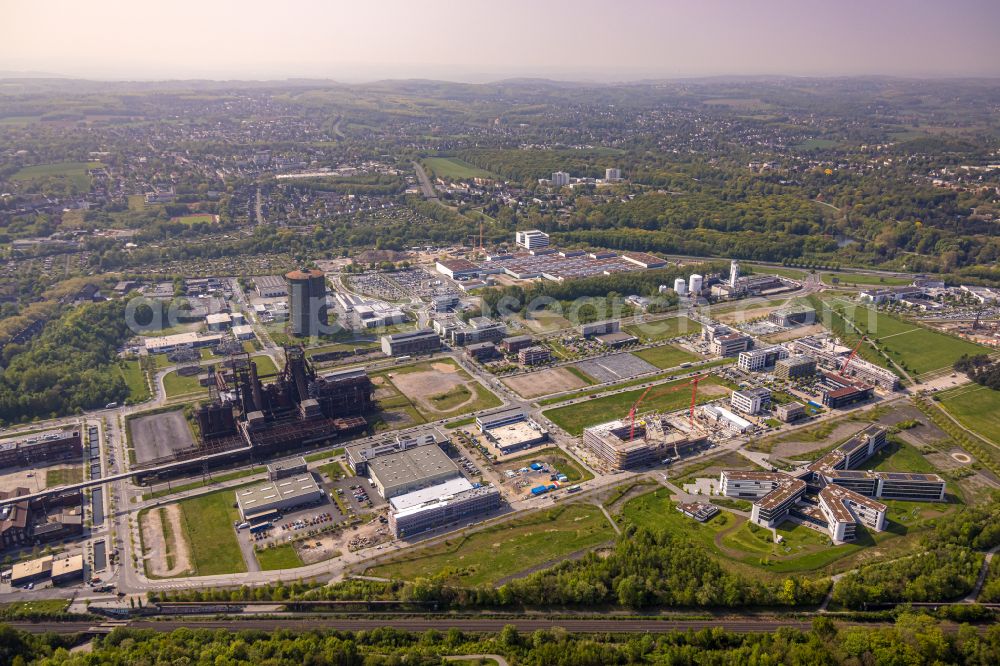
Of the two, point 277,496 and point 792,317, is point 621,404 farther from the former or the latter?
point 792,317

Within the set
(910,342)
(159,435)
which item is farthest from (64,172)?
(910,342)

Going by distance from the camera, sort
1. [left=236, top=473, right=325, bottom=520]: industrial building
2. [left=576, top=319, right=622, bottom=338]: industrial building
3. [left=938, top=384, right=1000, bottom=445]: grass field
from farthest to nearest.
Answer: [left=576, top=319, right=622, bottom=338]: industrial building
[left=938, top=384, right=1000, bottom=445]: grass field
[left=236, top=473, right=325, bottom=520]: industrial building

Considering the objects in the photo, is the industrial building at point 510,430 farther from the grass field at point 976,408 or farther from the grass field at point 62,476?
the grass field at point 976,408

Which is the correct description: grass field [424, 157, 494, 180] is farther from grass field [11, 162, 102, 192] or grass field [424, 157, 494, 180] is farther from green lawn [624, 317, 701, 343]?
green lawn [624, 317, 701, 343]

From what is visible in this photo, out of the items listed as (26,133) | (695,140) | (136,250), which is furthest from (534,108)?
(136,250)

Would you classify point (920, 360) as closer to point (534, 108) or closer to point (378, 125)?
point (378, 125)

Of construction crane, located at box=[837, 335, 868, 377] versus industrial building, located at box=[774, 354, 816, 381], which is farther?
construction crane, located at box=[837, 335, 868, 377]

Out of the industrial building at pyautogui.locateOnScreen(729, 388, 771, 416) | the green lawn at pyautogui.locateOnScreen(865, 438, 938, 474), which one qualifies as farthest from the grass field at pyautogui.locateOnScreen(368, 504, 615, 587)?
the green lawn at pyautogui.locateOnScreen(865, 438, 938, 474)
